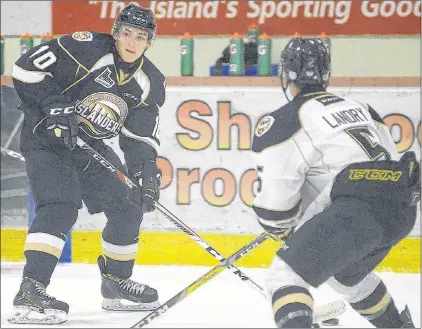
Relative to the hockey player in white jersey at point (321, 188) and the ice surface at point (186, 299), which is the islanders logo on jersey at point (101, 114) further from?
the hockey player in white jersey at point (321, 188)

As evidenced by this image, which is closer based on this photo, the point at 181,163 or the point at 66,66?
Result: the point at 66,66

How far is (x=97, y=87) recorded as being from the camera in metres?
3.54

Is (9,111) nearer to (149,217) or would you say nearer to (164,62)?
(149,217)

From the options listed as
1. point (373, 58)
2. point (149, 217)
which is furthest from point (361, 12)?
point (149, 217)

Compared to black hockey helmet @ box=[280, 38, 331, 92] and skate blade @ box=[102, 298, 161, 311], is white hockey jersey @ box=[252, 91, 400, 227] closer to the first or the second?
black hockey helmet @ box=[280, 38, 331, 92]

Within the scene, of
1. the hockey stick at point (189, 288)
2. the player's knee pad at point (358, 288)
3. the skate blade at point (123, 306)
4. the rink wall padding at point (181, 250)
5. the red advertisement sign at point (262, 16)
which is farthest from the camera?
the red advertisement sign at point (262, 16)

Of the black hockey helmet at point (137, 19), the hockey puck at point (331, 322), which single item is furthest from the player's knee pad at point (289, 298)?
the black hockey helmet at point (137, 19)

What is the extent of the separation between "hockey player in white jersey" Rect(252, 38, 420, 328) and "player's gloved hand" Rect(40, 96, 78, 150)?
32.9 inches

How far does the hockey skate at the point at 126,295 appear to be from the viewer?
3.68m

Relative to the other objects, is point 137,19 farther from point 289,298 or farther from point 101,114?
point 289,298

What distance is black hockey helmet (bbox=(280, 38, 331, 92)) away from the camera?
281cm

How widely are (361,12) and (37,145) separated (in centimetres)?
300

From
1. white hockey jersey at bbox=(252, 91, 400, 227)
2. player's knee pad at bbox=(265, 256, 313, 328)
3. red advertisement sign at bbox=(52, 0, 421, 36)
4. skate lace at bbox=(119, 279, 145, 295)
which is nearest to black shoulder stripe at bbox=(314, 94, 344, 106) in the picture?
white hockey jersey at bbox=(252, 91, 400, 227)

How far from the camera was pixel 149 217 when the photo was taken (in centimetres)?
473
